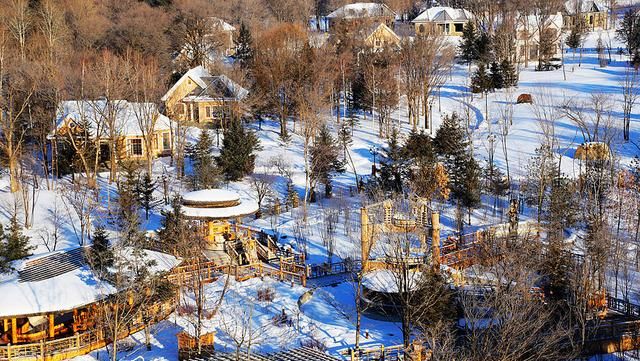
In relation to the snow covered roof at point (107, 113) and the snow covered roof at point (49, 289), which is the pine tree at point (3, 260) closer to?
the snow covered roof at point (49, 289)

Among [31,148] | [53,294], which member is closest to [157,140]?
[31,148]

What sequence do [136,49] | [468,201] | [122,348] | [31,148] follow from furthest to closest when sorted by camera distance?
1. [136,49]
2. [31,148]
3. [468,201]
4. [122,348]

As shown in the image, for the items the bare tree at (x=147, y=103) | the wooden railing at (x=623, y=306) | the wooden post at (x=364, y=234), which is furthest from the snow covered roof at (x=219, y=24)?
the wooden railing at (x=623, y=306)

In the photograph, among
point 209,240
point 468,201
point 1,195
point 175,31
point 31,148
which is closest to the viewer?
point 209,240

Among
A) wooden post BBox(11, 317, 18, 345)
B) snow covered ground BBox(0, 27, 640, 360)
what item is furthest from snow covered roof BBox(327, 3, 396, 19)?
wooden post BBox(11, 317, 18, 345)

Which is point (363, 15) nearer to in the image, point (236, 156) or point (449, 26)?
point (449, 26)

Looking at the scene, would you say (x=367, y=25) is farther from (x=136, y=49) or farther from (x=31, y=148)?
(x=31, y=148)

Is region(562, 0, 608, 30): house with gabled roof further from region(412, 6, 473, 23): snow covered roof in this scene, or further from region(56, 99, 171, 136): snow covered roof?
region(56, 99, 171, 136): snow covered roof
